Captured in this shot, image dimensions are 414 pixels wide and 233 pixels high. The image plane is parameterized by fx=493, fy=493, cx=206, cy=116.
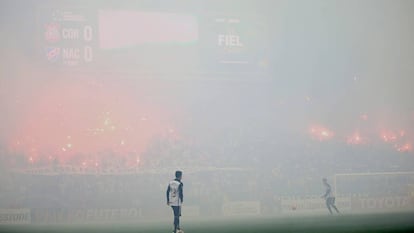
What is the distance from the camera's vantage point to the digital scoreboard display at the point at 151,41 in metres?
15.6

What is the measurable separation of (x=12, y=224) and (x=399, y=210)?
40.9 feet

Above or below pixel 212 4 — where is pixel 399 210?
below

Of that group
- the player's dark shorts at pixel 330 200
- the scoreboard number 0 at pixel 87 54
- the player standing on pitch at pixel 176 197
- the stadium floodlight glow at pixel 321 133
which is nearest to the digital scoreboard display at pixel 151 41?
the scoreboard number 0 at pixel 87 54

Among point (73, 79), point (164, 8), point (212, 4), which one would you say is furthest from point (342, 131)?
point (73, 79)

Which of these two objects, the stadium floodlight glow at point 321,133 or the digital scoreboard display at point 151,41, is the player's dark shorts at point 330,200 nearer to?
the stadium floodlight glow at point 321,133

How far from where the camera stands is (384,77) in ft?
66.1

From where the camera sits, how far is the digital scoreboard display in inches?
616

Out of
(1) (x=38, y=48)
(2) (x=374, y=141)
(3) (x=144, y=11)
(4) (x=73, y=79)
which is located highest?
(3) (x=144, y=11)

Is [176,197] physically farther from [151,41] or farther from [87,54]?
[151,41]

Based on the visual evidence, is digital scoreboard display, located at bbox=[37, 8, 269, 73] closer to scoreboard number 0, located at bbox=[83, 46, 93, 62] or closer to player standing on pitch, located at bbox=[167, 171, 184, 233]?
scoreboard number 0, located at bbox=[83, 46, 93, 62]

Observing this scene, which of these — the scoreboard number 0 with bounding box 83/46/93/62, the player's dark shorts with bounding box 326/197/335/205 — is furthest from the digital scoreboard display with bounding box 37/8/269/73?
the player's dark shorts with bounding box 326/197/335/205

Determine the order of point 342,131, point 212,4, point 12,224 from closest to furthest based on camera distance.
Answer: point 12,224 < point 212,4 < point 342,131

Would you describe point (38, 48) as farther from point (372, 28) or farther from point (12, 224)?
point (372, 28)

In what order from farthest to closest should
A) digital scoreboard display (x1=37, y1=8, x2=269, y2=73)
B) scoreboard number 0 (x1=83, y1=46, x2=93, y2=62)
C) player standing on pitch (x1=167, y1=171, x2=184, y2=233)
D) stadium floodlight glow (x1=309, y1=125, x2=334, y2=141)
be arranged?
stadium floodlight glow (x1=309, y1=125, x2=334, y2=141) < scoreboard number 0 (x1=83, y1=46, x2=93, y2=62) < digital scoreboard display (x1=37, y1=8, x2=269, y2=73) < player standing on pitch (x1=167, y1=171, x2=184, y2=233)
